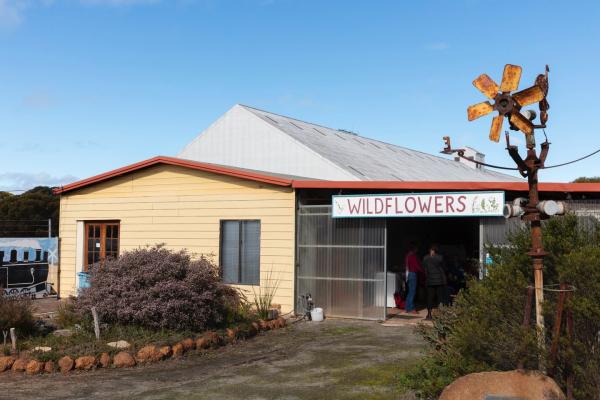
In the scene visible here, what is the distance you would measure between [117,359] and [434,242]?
12.9 metres

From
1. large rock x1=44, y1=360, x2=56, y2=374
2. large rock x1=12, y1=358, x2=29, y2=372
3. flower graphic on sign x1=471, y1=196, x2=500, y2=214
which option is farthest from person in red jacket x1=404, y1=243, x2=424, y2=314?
large rock x1=12, y1=358, x2=29, y2=372

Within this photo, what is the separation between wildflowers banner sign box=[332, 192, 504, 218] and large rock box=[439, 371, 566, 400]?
22.4 feet

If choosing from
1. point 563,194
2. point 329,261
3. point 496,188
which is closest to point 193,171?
point 329,261

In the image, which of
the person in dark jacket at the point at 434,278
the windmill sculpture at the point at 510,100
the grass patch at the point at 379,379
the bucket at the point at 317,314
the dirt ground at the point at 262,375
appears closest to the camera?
the windmill sculpture at the point at 510,100

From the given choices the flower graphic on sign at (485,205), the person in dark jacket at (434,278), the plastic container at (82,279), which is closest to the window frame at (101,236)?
the plastic container at (82,279)

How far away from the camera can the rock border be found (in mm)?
9227

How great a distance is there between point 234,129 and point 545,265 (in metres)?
20.8

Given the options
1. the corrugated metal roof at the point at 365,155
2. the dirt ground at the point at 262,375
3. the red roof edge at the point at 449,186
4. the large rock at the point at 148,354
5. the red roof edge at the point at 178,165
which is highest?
the corrugated metal roof at the point at 365,155

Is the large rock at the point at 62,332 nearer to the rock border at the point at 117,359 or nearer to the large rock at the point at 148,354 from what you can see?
the rock border at the point at 117,359

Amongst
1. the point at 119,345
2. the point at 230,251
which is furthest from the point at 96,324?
the point at 230,251

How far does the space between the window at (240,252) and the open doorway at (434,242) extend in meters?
3.53

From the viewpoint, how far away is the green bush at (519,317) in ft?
18.1

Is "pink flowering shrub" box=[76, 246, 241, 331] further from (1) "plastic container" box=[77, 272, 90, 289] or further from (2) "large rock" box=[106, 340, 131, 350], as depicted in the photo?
(1) "plastic container" box=[77, 272, 90, 289]

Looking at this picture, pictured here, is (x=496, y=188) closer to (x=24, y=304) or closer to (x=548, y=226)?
(x=548, y=226)
